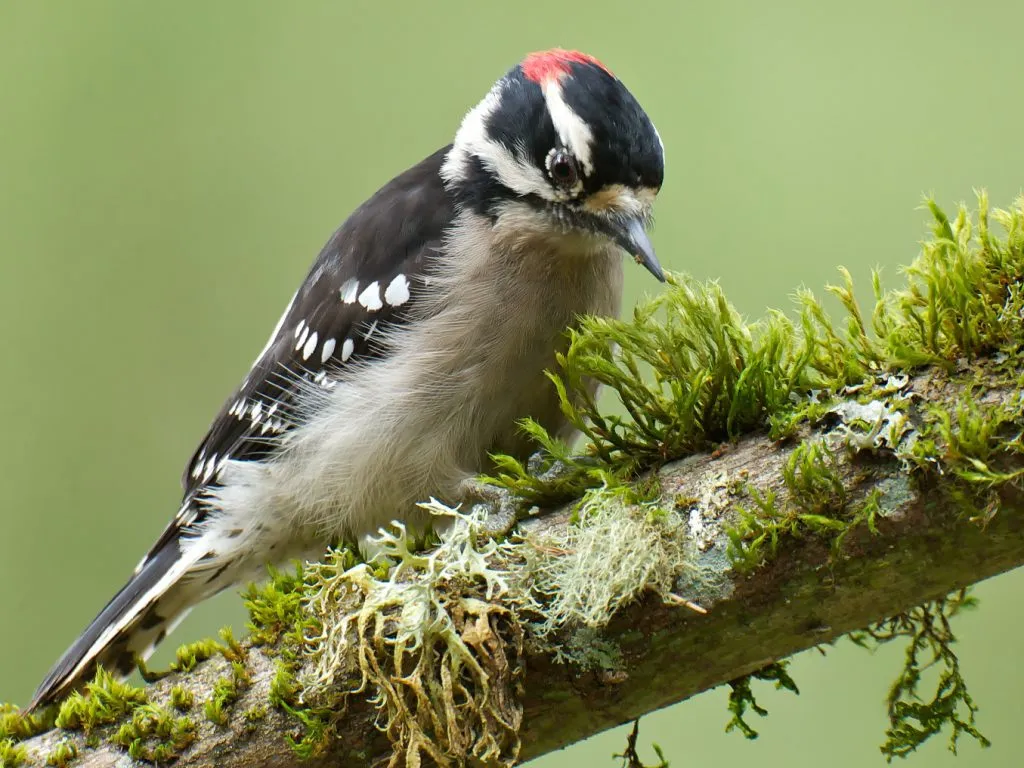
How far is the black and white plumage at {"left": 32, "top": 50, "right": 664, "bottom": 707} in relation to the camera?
6.99 feet

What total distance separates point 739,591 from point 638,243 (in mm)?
787

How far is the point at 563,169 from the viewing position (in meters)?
2.12

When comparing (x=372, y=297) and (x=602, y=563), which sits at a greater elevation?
(x=372, y=297)

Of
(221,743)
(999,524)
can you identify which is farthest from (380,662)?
(999,524)

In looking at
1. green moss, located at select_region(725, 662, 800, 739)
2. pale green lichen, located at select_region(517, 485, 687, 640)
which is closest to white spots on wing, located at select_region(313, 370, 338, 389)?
pale green lichen, located at select_region(517, 485, 687, 640)

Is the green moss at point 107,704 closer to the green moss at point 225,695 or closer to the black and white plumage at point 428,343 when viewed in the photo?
the green moss at point 225,695

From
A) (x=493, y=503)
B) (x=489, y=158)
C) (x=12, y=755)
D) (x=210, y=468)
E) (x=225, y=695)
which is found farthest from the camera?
(x=210, y=468)

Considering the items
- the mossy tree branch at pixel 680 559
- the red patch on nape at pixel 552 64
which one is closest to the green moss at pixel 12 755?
the mossy tree branch at pixel 680 559

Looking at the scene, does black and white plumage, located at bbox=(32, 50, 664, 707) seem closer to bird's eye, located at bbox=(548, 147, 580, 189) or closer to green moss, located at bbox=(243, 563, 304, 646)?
bird's eye, located at bbox=(548, 147, 580, 189)

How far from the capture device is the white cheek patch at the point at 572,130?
2.07 m

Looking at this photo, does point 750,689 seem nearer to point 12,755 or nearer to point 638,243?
point 638,243

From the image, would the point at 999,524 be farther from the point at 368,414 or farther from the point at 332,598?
the point at 368,414

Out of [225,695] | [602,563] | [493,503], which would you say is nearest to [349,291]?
[493,503]

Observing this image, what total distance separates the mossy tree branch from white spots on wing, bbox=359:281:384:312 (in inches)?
27.1
